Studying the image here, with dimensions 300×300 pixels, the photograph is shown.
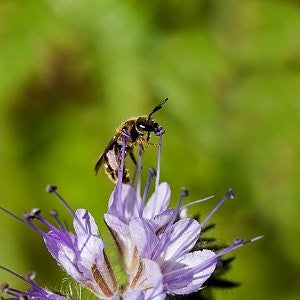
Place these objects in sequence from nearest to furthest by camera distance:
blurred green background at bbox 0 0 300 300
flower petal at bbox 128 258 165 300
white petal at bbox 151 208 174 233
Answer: flower petal at bbox 128 258 165 300 < white petal at bbox 151 208 174 233 < blurred green background at bbox 0 0 300 300

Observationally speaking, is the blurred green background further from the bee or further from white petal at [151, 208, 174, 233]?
white petal at [151, 208, 174, 233]

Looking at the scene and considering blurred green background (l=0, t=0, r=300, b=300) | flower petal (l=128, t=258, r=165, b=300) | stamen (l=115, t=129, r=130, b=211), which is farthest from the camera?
blurred green background (l=0, t=0, r=300, b=300)

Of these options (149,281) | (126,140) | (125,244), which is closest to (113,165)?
(126,140)

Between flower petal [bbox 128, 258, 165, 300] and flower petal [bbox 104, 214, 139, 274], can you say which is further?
flower petal [bbox 104, 214, 139, 274]

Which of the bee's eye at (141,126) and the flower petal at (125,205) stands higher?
the bee's eye at (141,126)

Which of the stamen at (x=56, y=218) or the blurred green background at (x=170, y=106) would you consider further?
the blurred green background at (x=170, y=106)

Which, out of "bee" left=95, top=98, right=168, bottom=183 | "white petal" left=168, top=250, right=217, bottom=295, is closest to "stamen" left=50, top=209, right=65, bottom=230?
"bee" left=95, top=98, right=168, bottom=183

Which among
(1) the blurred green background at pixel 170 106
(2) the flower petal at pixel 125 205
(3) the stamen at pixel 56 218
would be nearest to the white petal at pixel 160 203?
(2) the flower petal at pixel 125 205

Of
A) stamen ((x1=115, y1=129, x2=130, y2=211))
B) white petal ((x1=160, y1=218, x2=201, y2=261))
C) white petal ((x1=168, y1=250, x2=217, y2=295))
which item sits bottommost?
white petal ((x1=168, y1=250, x2=217, y2=295))

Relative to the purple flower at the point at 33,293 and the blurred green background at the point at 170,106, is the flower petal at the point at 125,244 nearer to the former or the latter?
the purple flower at the point at 33,293
